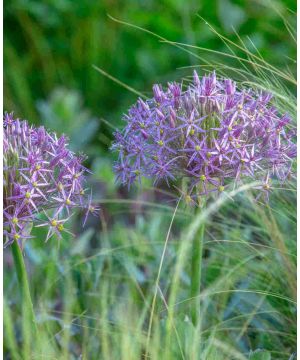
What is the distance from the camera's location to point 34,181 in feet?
4.20

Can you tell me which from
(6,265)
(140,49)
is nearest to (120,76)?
(140,49)

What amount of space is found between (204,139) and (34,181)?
0.89 ft

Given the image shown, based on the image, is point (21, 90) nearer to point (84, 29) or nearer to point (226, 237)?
point (84, 29)

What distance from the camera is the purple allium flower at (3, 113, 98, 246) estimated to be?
1.28m

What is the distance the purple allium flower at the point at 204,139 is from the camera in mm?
1323

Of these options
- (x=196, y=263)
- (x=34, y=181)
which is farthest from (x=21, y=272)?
(x=196, y=263)

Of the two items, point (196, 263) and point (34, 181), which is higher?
point (34, 181)

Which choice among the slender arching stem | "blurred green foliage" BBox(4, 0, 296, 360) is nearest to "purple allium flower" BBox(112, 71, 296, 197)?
the slender arching stem

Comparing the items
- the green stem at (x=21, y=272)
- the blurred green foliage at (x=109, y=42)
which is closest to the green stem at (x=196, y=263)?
the green stem at (x=21, y=272)

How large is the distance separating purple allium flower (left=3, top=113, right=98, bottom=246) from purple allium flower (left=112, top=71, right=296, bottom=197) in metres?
0.11

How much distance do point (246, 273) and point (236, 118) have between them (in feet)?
2.55

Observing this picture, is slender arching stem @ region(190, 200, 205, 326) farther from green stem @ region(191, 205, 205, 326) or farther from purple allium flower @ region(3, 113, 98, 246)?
purple allium flower @ region(3, 113, 98, 246)

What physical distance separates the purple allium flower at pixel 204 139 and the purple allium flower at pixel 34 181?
11 cm

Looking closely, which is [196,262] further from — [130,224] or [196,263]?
[130,224]
